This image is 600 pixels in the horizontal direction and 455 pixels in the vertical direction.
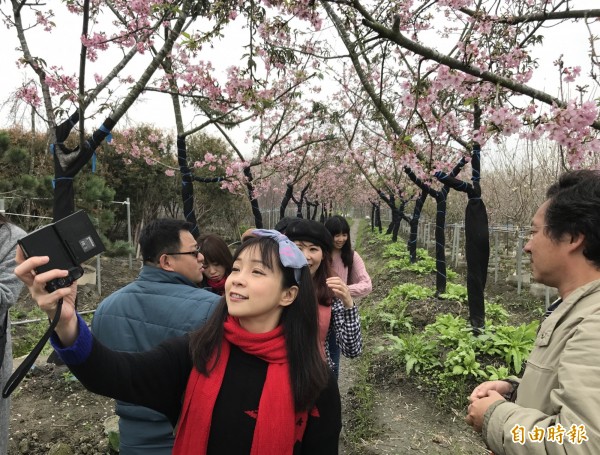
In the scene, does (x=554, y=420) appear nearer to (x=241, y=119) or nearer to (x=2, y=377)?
(x=2, y=377)

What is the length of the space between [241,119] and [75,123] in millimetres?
3134

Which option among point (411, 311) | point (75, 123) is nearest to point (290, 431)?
point (75, 123)

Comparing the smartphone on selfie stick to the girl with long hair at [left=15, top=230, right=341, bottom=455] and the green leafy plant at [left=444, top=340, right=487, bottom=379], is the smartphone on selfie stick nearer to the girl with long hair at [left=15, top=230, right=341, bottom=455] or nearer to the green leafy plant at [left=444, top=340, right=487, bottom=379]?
the girl with long hair at [left=15, top=230, right=341, bottom=455]

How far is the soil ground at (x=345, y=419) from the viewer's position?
3.12m

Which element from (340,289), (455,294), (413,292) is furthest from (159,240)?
(455,294)

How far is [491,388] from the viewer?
1.46 metres

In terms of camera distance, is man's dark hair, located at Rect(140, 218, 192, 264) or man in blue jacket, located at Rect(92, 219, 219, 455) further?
man's dark hair, located at Rect(140, 218, 192, 264)

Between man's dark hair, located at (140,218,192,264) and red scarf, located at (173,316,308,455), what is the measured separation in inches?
30.1

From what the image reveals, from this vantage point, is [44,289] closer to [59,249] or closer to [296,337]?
[59,249]

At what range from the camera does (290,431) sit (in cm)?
127

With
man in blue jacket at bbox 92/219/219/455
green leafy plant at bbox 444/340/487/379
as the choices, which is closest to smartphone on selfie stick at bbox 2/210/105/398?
man in blue jacket at bbox 92/219/219/455

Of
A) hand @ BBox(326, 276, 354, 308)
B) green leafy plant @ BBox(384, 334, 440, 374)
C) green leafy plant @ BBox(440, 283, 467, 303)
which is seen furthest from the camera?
green leafy plant @ BBox(440, 283, 467, 303)

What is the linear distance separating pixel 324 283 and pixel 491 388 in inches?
50.1

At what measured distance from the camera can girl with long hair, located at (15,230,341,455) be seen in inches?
49.3
